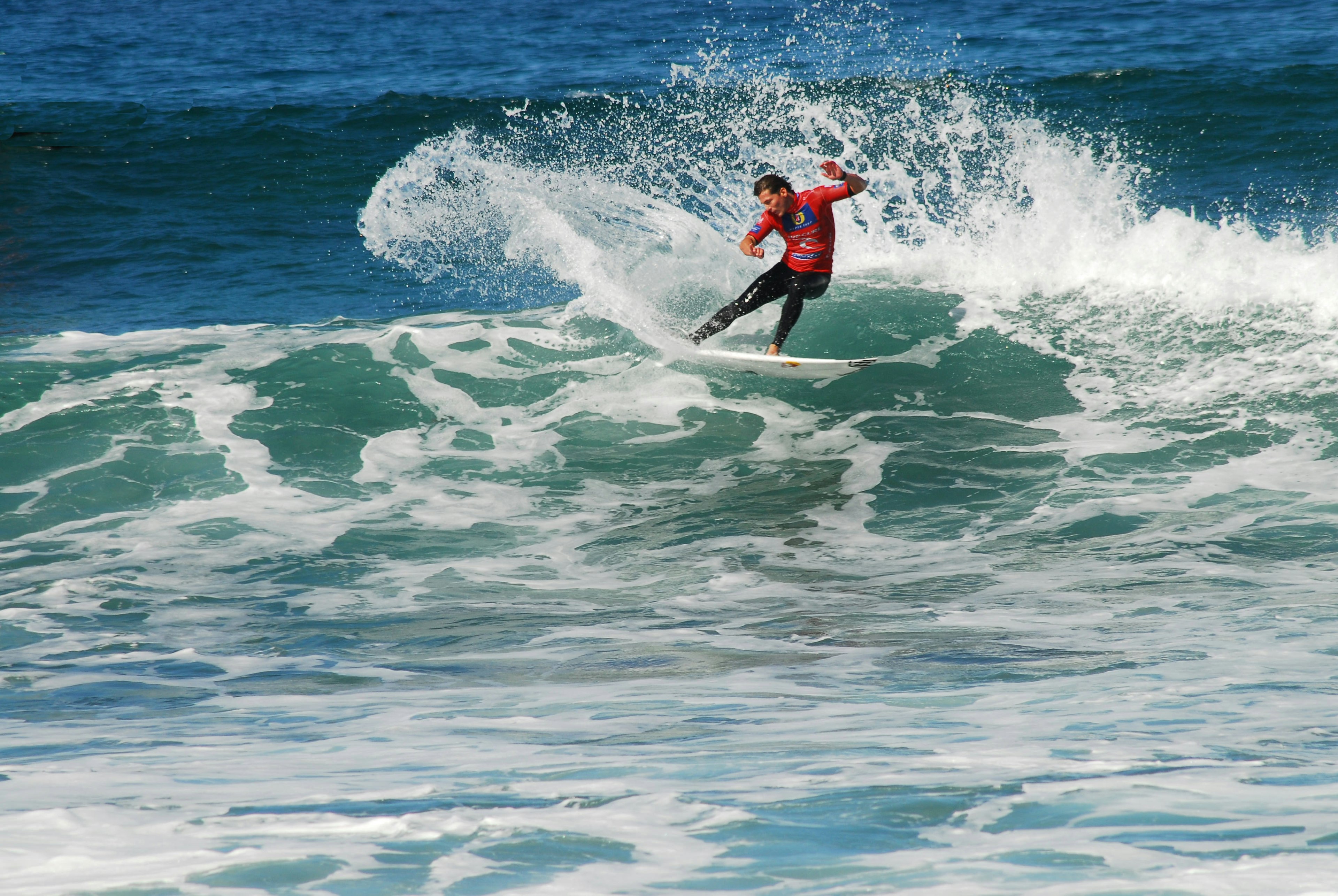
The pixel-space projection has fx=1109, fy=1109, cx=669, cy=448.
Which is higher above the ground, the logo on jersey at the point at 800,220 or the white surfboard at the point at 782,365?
the logo on jersey at the point at 800,220

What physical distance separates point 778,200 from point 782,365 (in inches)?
54.1

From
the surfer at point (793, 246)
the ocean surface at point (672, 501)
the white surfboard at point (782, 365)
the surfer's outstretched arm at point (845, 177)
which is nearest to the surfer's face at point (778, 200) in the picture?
the surfer at point (793, 246)

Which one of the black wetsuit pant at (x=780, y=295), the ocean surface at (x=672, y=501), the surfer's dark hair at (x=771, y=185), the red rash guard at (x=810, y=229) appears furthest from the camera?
the black wetsuit pant at (x=780, y=295)

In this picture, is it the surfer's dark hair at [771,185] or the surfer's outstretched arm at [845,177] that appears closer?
the surfer's outstretched arm at [845,177]

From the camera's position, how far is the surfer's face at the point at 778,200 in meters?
9.17

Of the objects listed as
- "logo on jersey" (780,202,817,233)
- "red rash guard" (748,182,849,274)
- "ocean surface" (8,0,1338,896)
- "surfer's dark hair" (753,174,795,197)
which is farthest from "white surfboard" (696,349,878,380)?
"surfer's dark hair" (753,174,795,197)

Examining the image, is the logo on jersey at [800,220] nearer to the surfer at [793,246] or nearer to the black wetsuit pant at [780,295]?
the surfer at [793,246]

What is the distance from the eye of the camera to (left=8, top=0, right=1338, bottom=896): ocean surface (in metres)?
3.04

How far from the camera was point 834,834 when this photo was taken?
9.59 feet

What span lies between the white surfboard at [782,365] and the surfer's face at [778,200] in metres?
1.21

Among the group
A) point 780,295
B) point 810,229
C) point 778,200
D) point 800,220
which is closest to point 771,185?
point 778,200

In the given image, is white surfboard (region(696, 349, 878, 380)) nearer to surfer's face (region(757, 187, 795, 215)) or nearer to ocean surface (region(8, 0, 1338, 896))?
ocean surface (region(8, 0, 1338, 896))

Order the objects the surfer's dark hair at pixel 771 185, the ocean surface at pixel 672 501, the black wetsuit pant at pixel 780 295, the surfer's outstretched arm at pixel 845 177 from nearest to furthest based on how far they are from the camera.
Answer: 1. the ocean surface at pixel 672 501
2. the surfer's outstretched arm at pixel 845 177
3. the surfer's dark hair at pixel 771 185
4. the black wetsuit pant at pixel 780 295

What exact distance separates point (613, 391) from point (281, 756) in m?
6.90
